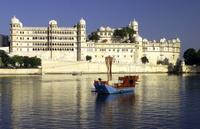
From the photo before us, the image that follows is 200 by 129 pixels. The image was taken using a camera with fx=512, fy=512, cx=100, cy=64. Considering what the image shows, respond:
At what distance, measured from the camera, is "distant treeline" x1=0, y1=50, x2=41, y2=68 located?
100188mm

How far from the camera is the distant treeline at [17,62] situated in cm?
10019

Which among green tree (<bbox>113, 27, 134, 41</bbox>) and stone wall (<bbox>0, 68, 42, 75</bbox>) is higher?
green tree (<bbox>113, 27, 134, 41</bbox>)

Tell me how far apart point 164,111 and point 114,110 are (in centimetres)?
289

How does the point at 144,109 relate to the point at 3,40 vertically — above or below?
below

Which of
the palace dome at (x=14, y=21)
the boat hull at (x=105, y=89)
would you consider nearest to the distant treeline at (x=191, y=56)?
the palace dome at (x=14, y=21)

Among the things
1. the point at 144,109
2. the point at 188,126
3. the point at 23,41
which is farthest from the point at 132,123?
the point at 23,41

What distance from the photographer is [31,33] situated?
110188 millimetres

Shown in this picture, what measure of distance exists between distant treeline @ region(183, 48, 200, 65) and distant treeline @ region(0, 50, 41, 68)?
34.8m

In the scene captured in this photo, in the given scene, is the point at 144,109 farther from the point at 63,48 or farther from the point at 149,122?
the point at 63,48

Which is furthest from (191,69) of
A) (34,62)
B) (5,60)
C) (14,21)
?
(5,60)

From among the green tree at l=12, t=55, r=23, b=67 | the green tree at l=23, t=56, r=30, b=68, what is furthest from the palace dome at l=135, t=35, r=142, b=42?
the green tree at l=12, t=55, r=23, b=67

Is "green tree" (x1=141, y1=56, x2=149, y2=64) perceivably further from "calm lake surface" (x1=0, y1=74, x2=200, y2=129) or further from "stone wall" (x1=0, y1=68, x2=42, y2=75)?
"calm lake surface" (x1=0, y1=74, x2=200, y2=129)

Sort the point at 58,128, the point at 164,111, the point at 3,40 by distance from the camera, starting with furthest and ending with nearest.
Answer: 1. the point at 3,40
2. the point at 164,111
3. the point at 58,128

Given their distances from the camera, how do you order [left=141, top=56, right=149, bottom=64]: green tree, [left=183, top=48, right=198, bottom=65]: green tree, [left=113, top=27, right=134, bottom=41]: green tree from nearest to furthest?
[left=183, top=48, right=198, bottom=65]: green tree, [left=141, top=56, right=149, bottom=64]: green tree, [left=113, top=27, right=134, bottom=41]: green tree
